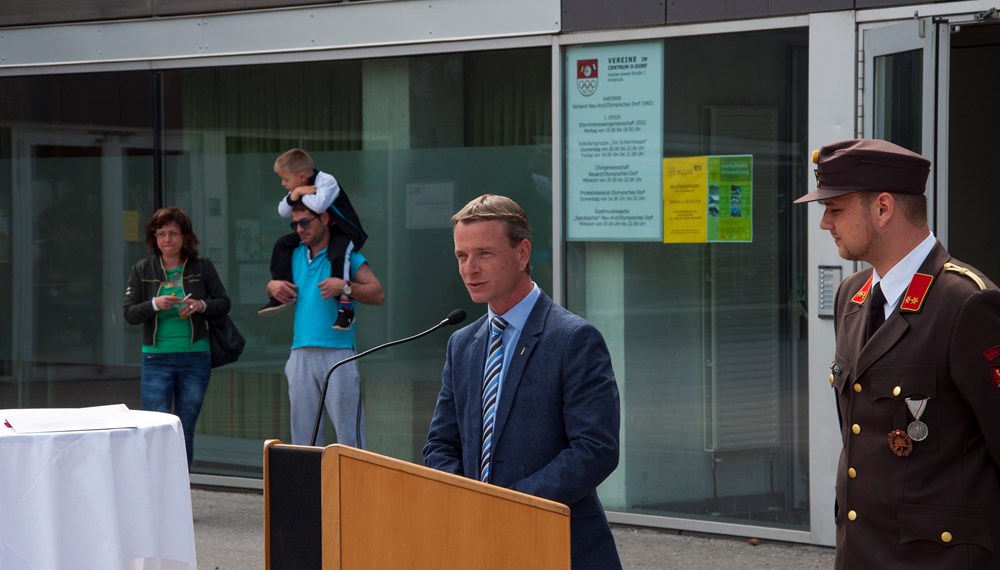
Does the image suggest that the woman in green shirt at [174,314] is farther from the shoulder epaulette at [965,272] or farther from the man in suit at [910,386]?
the shoulder epaulette at [965,272]

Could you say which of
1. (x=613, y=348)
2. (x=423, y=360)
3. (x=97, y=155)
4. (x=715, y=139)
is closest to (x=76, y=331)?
(x=97, y=155)

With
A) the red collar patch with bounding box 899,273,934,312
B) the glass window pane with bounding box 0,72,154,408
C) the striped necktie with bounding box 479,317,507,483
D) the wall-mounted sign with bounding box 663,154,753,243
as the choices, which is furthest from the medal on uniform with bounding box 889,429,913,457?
the glass window pane with bounding box 0,72,154,408

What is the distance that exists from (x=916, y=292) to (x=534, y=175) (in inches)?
208

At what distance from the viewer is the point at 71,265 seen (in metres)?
10.0

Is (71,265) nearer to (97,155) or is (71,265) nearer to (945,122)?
(97,155)

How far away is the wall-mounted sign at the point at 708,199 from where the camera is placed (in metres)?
7.47

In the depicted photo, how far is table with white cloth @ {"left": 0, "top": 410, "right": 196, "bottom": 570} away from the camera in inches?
181

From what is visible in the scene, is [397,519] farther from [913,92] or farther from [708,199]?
[708,199]

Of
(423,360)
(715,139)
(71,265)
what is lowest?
(423,360)

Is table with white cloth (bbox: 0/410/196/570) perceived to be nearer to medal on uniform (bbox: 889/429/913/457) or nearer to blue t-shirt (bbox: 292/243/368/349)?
blue t-shirt (bbox: 292/243/368/349)

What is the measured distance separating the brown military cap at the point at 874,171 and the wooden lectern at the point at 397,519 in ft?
3.18

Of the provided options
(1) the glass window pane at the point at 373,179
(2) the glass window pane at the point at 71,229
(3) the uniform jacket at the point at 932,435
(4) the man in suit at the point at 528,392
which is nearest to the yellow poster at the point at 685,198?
(1) the glass window pane at the point at 373,179

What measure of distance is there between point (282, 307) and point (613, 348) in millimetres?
1971

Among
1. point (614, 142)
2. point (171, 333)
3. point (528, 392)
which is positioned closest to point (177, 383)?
point (171, 333)
